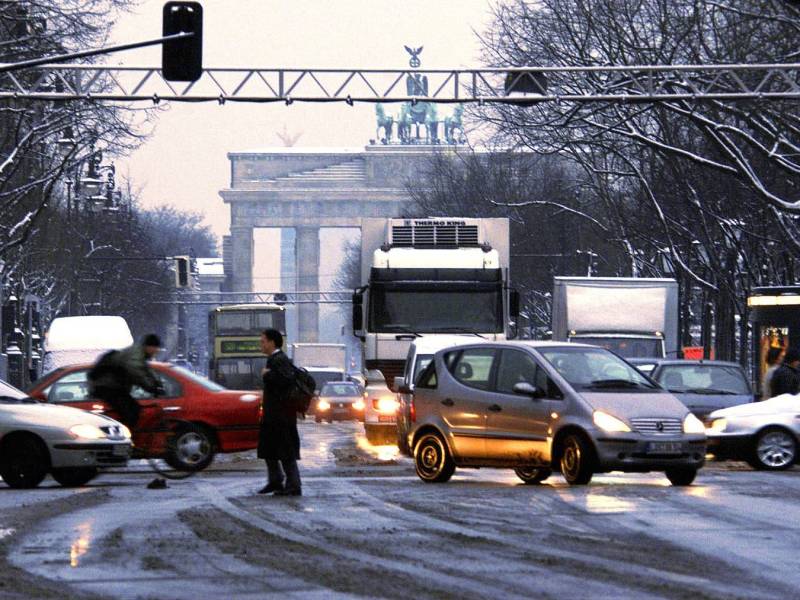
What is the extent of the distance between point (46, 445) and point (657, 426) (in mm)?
5896

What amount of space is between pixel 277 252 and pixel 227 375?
10658cm

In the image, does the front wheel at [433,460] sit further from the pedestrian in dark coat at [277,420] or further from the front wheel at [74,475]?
the front wheel at [74,475]

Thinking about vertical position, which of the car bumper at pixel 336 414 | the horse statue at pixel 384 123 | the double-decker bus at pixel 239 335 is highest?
the horse statue at pixel 384 123

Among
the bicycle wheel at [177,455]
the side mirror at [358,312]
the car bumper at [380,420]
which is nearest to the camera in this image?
the bicycle wheel at [177,455]

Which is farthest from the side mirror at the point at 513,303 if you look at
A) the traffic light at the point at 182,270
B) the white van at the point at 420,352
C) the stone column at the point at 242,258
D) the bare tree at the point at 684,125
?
the stone column at the point at 242,258

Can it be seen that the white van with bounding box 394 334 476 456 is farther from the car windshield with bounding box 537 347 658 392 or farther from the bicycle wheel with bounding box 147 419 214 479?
→ the car windshield with bounding box 537 347 658 392

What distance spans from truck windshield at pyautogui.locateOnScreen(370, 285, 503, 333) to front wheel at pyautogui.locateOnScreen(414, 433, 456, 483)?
1092 centimetres

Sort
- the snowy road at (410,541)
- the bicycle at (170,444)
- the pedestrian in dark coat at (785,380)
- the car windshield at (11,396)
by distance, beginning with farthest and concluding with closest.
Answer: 1. the pedestrian in dark coat at (785,380)
2. the bicycle at (170,444)
3. the car windshield at (11,396)
4. the snowy road at (410,541)

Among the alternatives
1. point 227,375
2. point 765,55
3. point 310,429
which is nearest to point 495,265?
point 765,55

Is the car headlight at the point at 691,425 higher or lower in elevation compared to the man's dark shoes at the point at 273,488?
higher

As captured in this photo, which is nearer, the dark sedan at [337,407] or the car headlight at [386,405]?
the car headlight at [386,405]

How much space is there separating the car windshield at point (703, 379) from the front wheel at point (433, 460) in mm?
7963

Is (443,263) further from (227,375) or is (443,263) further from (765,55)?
(227,375)

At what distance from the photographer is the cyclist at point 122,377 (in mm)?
20719
